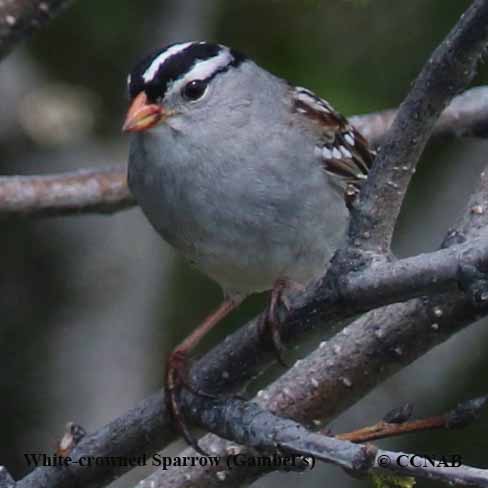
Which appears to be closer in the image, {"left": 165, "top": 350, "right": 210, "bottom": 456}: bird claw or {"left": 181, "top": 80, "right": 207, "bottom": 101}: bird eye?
{"left": 165, "top": 350, "right": 210, "bottom": 456}: bird claw

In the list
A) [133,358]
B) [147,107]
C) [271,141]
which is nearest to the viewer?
[147,107]

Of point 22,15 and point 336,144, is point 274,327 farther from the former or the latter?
point 22,15

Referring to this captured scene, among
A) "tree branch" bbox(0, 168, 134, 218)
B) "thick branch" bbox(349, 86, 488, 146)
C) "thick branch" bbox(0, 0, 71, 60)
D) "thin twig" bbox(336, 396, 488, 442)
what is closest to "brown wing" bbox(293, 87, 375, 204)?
"thick branch" bbox(349, 86, 488, 146)

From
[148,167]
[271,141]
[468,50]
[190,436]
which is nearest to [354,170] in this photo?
[271,141]

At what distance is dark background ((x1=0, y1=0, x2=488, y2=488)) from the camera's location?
377 cm

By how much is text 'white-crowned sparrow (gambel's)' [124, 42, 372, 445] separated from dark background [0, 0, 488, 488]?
0.81 meters

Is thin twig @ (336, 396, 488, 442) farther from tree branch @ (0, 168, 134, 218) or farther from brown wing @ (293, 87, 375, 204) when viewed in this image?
tree branch @ (0, 168, 134, 218)

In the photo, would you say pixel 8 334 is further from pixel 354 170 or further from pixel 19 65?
pixel 354 170

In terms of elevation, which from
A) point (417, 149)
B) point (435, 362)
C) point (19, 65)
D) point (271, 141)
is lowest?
point (435, 362)

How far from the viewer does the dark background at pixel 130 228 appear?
3.77m

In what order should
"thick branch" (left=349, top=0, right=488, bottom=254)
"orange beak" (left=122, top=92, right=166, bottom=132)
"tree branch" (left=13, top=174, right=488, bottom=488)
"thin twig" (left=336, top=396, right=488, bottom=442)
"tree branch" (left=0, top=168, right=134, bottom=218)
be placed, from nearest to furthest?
"thick branch" (left=349, top=0, right=488, bottom=254)
"thin twig" (left=336, top=396, right=488, bottom=442)
"tree branch" (left=13, top=174, right=488, bottom=488)
"orange beak" (left=122, top=92, right=166, bottom=132)
"tree branch" (left=0, top=168, right=134, bottom=218)

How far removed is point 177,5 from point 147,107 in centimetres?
164

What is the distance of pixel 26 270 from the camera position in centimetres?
425

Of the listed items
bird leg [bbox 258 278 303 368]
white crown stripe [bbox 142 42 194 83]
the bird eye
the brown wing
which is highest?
white crown stripe [bbox 142 42 194 83]
